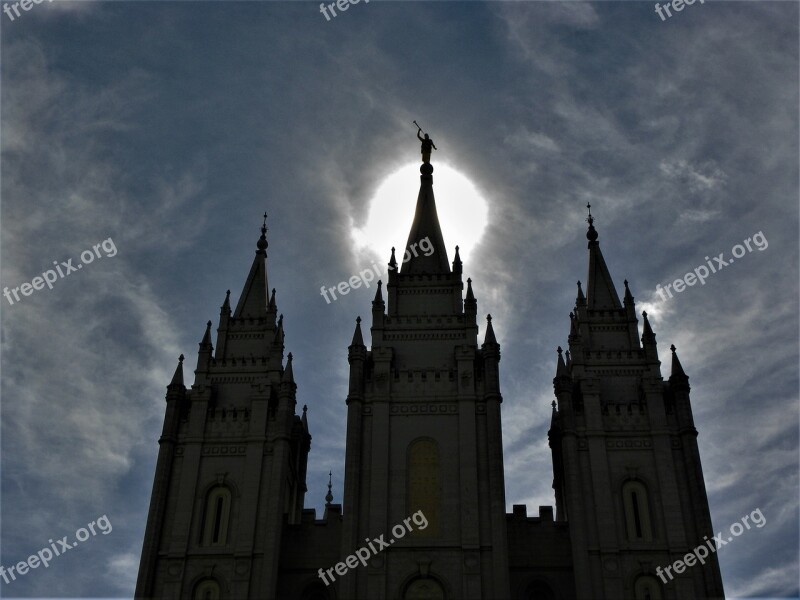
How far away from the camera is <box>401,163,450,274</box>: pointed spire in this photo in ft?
174

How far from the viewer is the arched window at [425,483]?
4216 cm

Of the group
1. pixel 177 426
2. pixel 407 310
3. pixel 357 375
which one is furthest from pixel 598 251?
pixel 177 426

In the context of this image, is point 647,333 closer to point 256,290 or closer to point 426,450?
point 426,450

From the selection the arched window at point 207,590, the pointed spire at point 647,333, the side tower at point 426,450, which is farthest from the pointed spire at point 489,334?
the arched window at point 207,590

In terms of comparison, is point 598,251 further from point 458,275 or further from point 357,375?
point 357,375

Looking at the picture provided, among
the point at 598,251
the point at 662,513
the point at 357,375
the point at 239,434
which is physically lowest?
the point at 662,513

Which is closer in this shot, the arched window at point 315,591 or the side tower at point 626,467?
the side tower at point 626,467

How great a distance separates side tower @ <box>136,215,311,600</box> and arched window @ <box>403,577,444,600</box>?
6.26m

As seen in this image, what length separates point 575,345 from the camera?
159 feet

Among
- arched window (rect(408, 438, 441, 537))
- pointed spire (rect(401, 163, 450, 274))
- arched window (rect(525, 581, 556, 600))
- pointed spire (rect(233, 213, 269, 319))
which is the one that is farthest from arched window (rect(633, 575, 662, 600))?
pointed spire (rect(233, 213, 269, 319))

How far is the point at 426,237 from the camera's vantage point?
55.1 m

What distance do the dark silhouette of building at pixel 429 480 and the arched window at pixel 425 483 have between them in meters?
0.07

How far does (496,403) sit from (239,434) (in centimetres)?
1318

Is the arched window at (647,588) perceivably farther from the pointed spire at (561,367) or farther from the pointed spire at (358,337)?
the pointed spire at (358,337)
